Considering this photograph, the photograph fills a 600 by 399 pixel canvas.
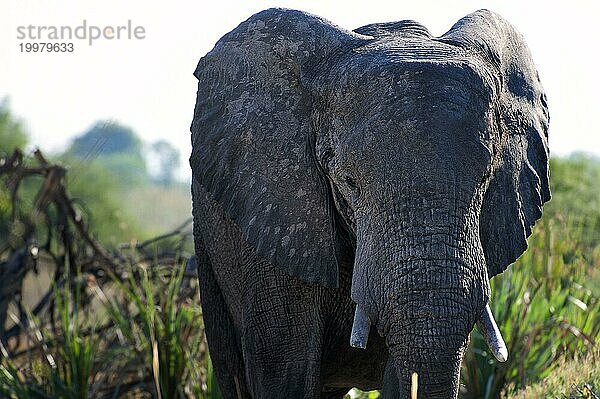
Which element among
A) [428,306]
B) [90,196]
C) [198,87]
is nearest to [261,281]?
[198,87]

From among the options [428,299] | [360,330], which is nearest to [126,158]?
[360,330]

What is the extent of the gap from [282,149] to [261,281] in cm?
52

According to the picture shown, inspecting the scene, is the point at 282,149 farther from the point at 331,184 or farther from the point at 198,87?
the point at 198,87

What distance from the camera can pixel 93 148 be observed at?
23.0 feet

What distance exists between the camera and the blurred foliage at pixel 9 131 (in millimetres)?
30969

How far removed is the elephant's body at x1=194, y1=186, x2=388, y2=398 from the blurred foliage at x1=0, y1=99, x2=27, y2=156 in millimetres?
25899

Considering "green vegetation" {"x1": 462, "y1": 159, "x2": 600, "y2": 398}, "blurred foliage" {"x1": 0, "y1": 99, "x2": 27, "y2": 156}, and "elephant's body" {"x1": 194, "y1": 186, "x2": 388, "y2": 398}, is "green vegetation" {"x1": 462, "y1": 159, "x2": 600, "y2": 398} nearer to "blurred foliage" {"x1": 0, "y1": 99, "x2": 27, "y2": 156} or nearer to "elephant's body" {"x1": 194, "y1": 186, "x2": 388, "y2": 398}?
"elephant's body" {"x1": 194, "y1": 186, "x2": 388, "y2": 398}

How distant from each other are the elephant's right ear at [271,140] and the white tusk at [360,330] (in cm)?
44

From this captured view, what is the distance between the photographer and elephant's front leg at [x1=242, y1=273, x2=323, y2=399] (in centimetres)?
418

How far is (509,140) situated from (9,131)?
30.5 m

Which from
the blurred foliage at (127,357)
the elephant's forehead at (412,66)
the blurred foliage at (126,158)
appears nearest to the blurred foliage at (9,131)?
the blurred foliage at (127,357)

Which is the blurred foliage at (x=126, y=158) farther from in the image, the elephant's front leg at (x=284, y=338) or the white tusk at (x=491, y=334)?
the white tusk at (x=491, y=334)

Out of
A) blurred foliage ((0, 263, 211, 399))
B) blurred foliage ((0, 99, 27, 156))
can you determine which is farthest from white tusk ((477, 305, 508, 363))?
blurred foliage ((0, 99, 27, 156))

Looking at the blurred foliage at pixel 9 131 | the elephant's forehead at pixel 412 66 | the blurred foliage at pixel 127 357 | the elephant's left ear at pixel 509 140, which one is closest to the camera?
the elephant's forehead at pixel 412 66
